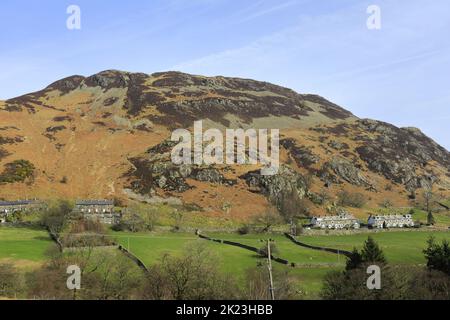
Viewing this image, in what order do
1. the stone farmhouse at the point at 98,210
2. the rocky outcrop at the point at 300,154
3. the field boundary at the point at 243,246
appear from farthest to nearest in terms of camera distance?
the rocky outcrop at the point at 300,154, the stone farmhouse at the point at 98,210, the field boundary at the point at 243,246

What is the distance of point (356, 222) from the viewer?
429 feet

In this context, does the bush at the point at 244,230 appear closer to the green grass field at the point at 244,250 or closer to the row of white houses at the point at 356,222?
the green grass field at the point at 244,250

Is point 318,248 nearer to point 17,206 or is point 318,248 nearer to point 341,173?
point 17,206

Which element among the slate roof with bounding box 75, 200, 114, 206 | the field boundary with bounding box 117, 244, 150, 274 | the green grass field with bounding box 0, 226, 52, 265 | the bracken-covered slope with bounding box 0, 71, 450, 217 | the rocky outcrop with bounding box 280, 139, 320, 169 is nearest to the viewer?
the field boundary with bounding box 117, 244, 150, 274

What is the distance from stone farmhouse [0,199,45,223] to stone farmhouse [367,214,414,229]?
289ft

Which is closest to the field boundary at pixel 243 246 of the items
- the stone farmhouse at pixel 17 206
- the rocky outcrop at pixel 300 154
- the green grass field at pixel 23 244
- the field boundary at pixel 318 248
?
the field boundary at pixel 318 248

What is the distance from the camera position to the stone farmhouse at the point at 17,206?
114 metres

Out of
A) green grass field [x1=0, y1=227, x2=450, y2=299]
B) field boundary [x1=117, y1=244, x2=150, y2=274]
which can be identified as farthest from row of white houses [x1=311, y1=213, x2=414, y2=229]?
field boundary [x1=117, y1=244, x2=150, y2=274]

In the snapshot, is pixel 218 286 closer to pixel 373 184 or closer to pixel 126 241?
pixel 126 241

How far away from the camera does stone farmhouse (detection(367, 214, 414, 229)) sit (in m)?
130

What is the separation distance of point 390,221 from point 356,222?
1067cm

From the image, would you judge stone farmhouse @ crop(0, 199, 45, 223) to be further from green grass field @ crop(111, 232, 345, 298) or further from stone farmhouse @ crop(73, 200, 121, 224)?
green grass field @ crop(111, 232, 345, 298)

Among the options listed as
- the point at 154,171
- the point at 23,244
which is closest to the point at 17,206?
the point at 23,244

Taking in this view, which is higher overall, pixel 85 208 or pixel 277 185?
pixel 277 185
